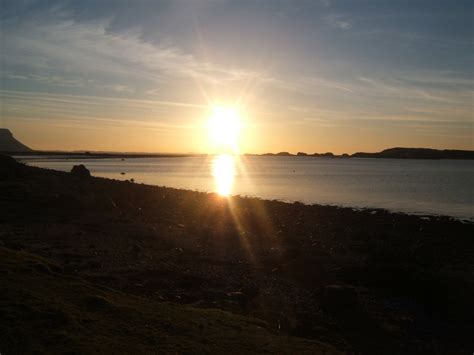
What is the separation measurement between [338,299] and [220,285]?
11.1 feet

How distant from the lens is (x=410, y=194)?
57312 mm

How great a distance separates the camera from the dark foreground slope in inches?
283

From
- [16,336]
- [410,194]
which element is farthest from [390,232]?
[410,194]

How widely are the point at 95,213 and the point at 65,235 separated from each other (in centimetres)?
761

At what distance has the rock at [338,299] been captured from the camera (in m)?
11.4

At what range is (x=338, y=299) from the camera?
11586 millimetres

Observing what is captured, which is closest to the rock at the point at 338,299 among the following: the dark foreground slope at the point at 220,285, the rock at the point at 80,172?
the dark foreground slope at the point at 220,285

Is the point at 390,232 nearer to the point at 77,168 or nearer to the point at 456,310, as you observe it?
the point at 456,310

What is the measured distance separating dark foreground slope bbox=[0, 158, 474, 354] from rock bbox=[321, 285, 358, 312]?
0.03 metres

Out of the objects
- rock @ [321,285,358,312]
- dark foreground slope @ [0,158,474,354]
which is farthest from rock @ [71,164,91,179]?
rock @ [321,285,358,312]

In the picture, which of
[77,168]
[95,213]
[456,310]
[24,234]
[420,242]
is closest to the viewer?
[456,310]

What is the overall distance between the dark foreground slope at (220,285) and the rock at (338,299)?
3 centimetres

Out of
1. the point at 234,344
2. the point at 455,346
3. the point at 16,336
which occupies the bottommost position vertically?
the point at 455,346

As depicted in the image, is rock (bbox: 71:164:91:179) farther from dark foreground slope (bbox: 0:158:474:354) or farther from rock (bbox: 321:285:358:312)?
rock (bbox: 321:285:358:312)
